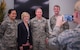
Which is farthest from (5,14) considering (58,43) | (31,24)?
(58,43)

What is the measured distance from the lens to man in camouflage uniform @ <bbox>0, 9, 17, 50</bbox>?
4.11m

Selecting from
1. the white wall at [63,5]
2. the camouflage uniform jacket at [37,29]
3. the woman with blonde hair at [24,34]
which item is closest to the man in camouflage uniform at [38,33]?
the camouflage uniform jacket at [37,29]

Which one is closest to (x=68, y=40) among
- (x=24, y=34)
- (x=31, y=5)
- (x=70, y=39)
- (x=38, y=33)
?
(x=70, y=39)

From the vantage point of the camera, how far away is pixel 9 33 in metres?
4.12

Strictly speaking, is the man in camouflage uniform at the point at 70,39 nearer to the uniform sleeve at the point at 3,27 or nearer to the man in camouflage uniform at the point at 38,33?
the uniform sleeve at the point at 3,27

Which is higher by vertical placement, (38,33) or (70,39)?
(70,39)

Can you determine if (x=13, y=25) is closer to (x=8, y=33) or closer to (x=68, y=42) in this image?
(x=8, y=33)

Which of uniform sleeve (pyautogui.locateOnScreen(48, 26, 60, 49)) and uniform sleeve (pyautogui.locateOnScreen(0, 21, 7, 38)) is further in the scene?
uniform sleeve (pyautogui.locateOnScreen(0, 21, 7, 38))

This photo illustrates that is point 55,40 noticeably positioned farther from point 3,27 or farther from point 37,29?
point 37,29


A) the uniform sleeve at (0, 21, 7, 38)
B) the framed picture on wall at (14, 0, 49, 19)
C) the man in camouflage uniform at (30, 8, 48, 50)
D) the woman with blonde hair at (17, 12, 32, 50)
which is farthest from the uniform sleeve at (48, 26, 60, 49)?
the framed picture on wall at (14, 0, 49, 19)

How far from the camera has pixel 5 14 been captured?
5.31 m

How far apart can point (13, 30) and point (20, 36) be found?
205mm

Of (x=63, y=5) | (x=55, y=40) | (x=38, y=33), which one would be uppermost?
(x=63, y=5)

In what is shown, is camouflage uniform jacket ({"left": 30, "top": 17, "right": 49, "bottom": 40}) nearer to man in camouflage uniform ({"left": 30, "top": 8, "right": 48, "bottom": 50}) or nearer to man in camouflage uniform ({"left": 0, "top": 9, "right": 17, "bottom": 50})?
man in camouflage uniform ({"left": 30, "top": 8, "right": 48, "bottom": 50})
